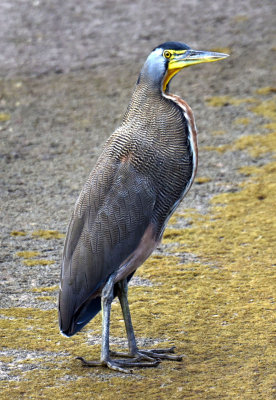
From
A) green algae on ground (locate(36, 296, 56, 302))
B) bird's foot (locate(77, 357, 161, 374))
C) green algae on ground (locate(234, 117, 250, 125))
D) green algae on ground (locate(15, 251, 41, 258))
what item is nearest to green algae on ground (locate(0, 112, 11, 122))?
green algae on ground (locate(234, 117, 250, 125))

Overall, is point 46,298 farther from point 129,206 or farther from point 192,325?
point 129,206

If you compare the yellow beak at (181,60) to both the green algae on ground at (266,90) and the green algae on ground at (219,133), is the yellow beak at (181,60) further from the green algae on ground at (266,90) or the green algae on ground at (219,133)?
the green algae on ground at (266,90)

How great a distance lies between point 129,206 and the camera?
13.6 ft

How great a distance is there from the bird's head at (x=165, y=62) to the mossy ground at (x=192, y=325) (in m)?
1.35

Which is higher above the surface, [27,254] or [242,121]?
[242,121]

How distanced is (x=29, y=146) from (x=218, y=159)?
71.2 inches

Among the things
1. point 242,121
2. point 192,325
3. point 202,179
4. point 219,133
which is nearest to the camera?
point 192,325

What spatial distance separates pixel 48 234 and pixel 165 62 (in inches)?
82.6

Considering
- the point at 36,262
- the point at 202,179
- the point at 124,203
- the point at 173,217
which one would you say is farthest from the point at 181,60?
the point at 202,179

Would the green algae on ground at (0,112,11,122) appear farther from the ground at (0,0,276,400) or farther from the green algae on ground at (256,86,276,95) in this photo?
the green algae on ground at (256,86,276,95)

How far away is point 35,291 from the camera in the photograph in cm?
507

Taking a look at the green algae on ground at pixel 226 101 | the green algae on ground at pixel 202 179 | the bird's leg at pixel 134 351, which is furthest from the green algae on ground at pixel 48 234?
the green algae on ground at pixel 226 101

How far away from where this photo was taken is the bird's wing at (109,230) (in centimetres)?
415

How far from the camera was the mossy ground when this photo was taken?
3.93 metres
